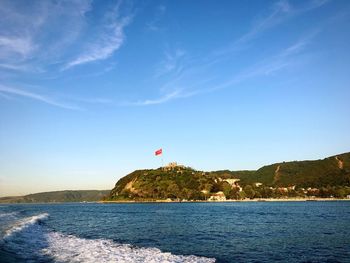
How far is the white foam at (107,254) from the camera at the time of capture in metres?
25.7

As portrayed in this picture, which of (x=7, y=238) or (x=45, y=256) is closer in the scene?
(x=45, y=256)

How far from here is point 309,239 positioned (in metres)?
37.3

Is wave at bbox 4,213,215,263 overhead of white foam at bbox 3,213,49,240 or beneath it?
beneath

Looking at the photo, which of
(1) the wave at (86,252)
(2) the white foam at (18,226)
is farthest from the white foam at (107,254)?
(2) the white foam at (18,226)

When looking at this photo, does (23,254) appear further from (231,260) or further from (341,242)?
(341,242)

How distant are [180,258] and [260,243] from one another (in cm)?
1220

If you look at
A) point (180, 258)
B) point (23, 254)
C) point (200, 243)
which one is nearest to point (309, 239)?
point (200, 243)

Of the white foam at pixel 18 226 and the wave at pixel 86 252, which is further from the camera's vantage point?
the white foam at pixel 18 226

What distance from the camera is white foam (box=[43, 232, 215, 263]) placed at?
1013 inches

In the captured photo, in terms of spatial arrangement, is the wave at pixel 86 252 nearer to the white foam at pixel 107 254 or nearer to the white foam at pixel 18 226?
the white foam at pixel 107 254

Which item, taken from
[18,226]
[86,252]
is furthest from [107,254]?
[18,226]

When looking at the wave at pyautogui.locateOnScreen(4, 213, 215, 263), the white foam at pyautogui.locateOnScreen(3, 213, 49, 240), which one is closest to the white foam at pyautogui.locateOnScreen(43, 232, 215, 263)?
the wave at pyautogui.locateOnScreen(4, 213, 215, 263)

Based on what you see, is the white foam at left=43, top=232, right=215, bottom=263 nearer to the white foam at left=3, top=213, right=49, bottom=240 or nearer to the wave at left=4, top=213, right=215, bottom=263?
the wave at left=4, top=213, right=215, bottom=263

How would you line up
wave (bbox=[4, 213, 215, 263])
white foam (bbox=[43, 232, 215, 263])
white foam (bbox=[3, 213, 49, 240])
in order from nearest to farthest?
white foam (bbox=[43, 232, 215, 263])
wave (bbox=[4, 213, 215, 263])
white foam (bbox=[3, 213, 49, 240])
